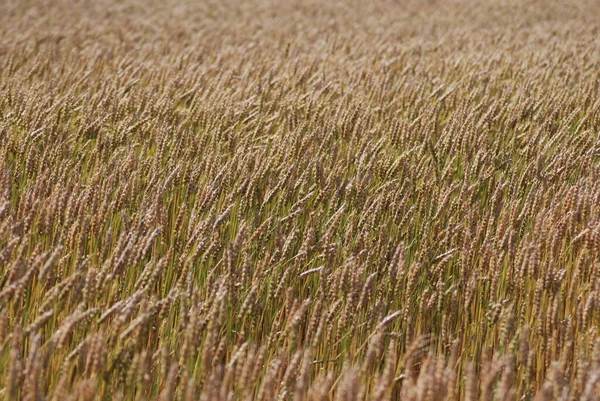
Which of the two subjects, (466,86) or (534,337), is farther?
(466,86)

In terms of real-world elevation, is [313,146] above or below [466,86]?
below

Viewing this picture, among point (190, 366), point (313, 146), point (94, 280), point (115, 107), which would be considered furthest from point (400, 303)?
point (115, 107)

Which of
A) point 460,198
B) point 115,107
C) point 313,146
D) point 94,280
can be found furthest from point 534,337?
point 115,107

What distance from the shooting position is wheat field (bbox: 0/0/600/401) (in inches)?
60.6

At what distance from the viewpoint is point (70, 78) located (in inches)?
177

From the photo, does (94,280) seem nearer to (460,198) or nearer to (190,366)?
(190,366)

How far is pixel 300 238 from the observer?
8.55 ft

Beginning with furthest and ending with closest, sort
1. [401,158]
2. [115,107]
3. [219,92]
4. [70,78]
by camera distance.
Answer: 1. [70,78]
2. [219,92]
3. [115,107]
4. [401,158]

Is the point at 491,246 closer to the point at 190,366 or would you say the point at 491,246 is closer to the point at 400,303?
the point at 400,303

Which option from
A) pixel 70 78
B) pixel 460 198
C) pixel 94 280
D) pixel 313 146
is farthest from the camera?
pixel 70 78

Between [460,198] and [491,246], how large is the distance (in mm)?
421

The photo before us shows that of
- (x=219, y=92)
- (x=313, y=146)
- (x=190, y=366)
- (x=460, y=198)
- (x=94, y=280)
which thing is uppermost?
(x=219, y=92)

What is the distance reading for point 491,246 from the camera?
7.16ft

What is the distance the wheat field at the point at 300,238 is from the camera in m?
1.54
